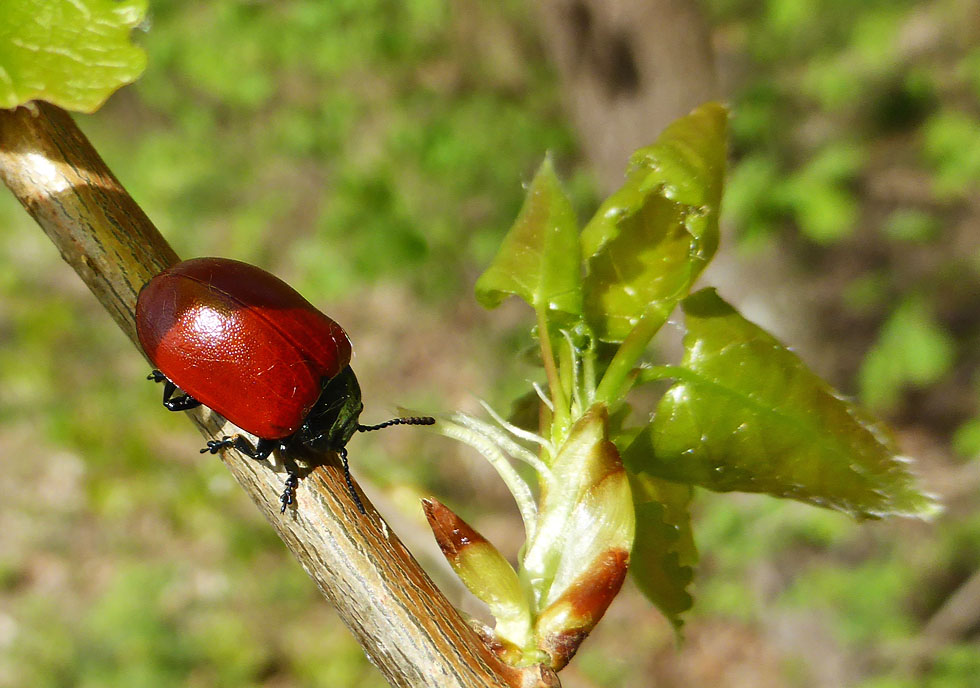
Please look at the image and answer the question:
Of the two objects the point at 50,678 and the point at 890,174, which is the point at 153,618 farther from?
the point at 890,174

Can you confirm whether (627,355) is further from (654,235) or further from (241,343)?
(241,343)

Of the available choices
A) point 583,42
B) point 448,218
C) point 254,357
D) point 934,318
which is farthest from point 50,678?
point 934,318

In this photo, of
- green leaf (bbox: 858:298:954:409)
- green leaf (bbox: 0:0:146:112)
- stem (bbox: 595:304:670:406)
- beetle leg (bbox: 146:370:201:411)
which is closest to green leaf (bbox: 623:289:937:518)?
stem (bbox: 595:304:670:406)

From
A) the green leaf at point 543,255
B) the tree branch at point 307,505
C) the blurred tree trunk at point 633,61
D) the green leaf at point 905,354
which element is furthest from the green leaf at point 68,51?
the green leaf at point 905,354

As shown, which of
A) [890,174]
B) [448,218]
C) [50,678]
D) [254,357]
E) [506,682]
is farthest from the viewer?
[890,174]

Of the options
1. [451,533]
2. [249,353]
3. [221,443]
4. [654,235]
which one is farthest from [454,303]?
[451,533]

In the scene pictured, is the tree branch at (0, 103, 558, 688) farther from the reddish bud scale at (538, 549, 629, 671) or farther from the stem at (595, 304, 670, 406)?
the stem at (595, 304, 670, 406)
